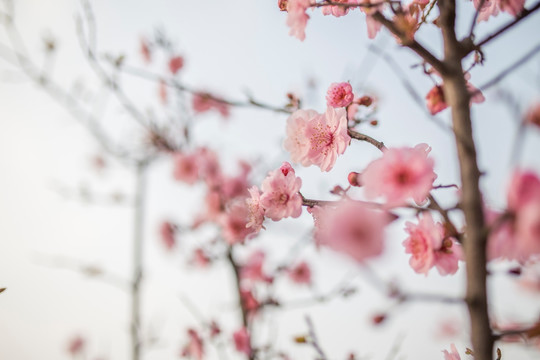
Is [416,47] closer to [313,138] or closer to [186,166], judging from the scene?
[313,138]

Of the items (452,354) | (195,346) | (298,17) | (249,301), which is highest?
(298,17)

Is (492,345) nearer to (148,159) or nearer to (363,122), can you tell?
(363,122)

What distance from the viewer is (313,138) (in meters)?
1.39

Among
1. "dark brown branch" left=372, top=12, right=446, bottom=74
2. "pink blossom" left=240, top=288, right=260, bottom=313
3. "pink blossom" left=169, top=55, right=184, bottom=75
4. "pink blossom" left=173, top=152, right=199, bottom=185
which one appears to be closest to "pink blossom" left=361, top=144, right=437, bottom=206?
"dark brown branch" left=372, top=12, right=446, bottom=74

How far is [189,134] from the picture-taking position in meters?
4.30

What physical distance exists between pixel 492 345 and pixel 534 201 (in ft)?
1.20

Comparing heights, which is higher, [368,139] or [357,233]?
[368,139]

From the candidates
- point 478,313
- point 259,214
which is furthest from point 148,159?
point 478,313

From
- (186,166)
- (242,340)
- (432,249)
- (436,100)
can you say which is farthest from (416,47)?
(186,166)

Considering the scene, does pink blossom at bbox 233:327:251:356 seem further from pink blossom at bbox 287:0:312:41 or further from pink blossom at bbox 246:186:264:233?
pink blossom at bbox 287:0:312:41

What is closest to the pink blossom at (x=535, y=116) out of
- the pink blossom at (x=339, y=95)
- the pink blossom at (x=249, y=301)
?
the pink blossom at (x=339, y=95)

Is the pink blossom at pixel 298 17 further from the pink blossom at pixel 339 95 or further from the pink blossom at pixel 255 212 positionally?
the pink blossom at pixel 255 212

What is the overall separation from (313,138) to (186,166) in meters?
3.29

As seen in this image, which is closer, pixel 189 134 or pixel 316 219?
pixel 316 219
